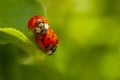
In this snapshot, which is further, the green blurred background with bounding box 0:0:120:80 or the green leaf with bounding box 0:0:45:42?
the green blurred background with bounding box 0:0:120:80

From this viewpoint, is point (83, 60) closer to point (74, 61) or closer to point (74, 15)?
point (74, 61)

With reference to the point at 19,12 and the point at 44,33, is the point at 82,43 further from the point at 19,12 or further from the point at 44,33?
the point at 19,12

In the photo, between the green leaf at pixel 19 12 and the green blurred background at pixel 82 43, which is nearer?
the green leaf at pixel 19 12

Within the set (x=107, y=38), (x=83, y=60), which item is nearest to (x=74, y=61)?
(x=83, y=60)

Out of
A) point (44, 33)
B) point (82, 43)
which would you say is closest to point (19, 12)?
point (44, 33)
